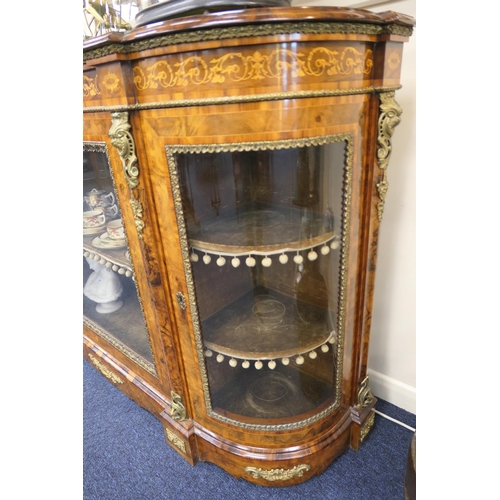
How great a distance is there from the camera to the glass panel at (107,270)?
94 centimetres

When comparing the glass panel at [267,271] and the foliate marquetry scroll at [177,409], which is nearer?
the glass panel at [267,271]

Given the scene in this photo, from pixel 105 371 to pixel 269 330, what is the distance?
0.77 m

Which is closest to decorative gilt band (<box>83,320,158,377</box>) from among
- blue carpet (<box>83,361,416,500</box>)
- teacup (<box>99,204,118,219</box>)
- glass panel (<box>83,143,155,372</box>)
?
glass panel (<box>83,143,155,372</box>)

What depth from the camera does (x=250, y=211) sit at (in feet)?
2.56

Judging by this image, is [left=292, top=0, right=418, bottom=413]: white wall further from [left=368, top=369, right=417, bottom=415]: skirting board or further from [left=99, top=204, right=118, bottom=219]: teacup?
[left=99, top=204, right=118, bottom=219]: teacup

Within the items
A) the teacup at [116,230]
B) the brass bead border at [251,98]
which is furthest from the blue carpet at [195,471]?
the brass bead border at [251,98]

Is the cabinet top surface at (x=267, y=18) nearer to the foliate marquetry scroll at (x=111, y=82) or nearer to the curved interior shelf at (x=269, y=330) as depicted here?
the foliate marquetry scroll at (x=111, y=82)

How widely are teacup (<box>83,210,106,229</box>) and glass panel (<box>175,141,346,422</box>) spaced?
45 cm

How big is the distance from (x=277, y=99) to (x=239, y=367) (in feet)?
2.11

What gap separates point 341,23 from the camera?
1.91 ft

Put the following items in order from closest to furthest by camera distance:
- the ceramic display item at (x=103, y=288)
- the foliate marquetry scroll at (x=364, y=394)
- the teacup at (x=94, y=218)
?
the foliate marquetry scroll at (x=364, y=394)
the teacup at (x=94, y=218)
the ceramic display item at (x=103, y=288)

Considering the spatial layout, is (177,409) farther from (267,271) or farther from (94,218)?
(94,218)

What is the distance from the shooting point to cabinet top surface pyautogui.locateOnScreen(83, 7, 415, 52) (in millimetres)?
548

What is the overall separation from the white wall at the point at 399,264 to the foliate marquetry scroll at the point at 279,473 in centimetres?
41
